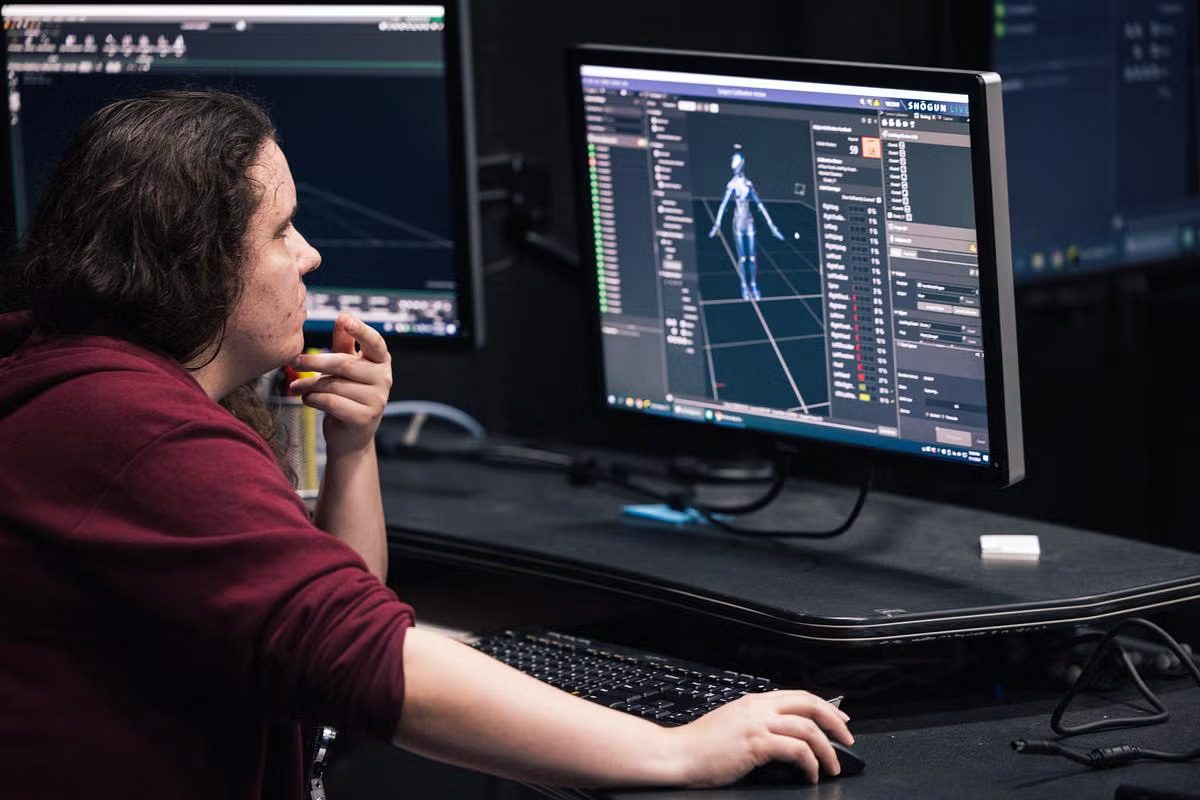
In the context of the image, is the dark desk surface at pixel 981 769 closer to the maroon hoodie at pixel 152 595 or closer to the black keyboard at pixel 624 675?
the black keyboard at pixel 624 675

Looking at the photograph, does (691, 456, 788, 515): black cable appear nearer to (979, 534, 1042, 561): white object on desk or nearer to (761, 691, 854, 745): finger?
(979, 534, 1042, 561): white object on desk

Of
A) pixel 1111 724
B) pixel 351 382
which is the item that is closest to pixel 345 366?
pixel 351 382

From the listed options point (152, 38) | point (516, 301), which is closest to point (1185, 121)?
point (516, 301)

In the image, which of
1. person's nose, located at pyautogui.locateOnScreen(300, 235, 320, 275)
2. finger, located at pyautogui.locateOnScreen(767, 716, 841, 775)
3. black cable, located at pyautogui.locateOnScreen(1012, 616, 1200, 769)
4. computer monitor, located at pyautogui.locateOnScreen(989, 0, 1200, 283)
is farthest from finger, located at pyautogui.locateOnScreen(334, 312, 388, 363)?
computer monitor, located at pyautogui.locateOnScreen(989, 0, 1200, 283)

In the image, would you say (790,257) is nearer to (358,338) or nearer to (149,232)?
(358,338)

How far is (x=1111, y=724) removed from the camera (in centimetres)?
129

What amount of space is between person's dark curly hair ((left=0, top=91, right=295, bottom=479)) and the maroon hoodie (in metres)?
0.03

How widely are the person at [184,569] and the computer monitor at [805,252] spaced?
39 cm

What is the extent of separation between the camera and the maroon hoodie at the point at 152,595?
106cm

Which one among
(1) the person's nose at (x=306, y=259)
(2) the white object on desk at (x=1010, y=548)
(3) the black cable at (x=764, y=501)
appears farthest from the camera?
(3) the black cable at (x=764, y=501)

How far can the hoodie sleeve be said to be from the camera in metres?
1.06

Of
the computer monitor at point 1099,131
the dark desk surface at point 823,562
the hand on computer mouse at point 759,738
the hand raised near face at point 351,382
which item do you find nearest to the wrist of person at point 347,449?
the hand raised near face at point 351,382

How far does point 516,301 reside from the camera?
2293mm

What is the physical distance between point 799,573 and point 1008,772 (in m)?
0.34
